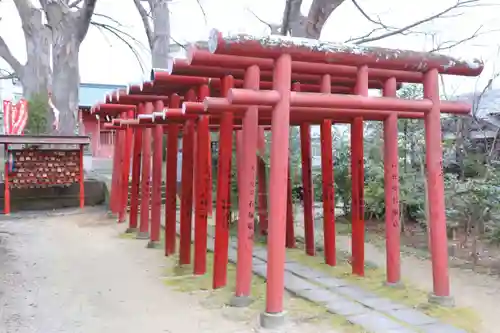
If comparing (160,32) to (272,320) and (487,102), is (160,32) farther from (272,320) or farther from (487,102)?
(272,320)

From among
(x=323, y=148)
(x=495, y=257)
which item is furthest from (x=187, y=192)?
(x=495, y=257)

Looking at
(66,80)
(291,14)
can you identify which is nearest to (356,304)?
(291,14)

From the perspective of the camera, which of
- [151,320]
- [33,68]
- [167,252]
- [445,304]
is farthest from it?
[33,68]

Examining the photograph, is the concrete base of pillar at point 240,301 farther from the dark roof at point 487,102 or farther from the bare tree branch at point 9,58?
the bare tree branch at point 9,58

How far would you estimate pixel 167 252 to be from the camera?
305 inches

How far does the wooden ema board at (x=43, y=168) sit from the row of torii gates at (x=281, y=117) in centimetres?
516

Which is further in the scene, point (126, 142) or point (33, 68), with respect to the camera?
point (33, 68)

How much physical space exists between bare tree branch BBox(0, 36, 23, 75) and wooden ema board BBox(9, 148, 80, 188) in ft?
21.3

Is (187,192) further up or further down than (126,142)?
further down

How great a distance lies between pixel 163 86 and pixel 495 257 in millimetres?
5498

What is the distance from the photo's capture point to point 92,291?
571 centimetres

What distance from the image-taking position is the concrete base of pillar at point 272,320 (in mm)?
4391

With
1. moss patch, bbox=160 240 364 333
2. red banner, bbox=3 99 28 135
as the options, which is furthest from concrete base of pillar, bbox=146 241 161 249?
red banner, bbox=3 99 28 135

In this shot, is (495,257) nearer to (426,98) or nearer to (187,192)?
(426,98)
